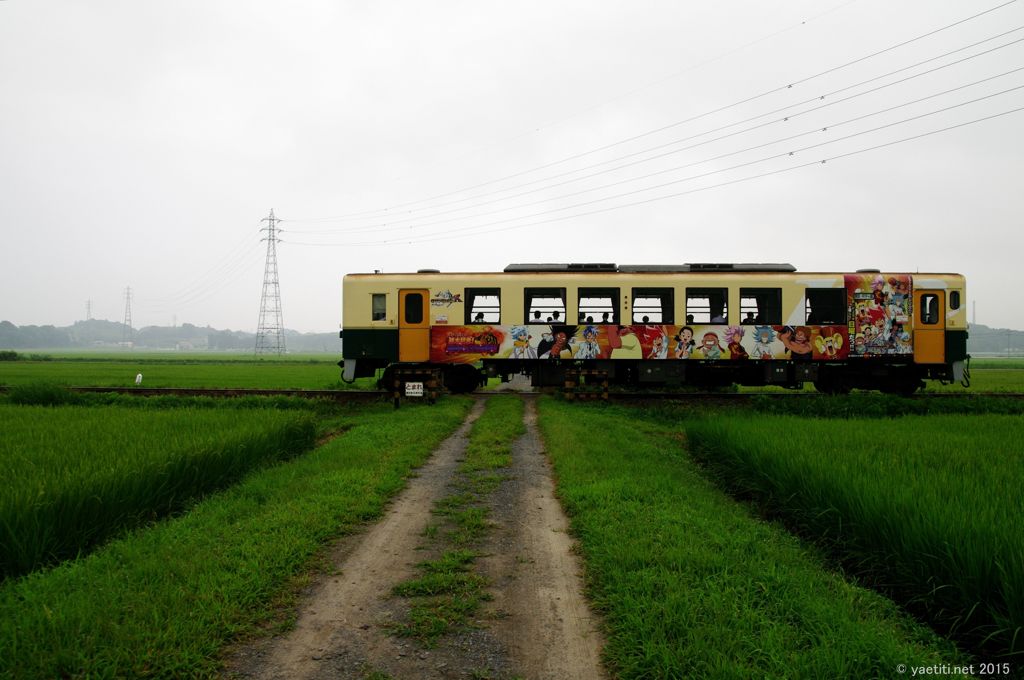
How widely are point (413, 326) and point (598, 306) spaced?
532 cm

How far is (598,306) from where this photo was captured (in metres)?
15.5

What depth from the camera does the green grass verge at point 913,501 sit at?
137 inches

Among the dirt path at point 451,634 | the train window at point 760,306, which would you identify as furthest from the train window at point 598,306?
the dirt path at point 451,634

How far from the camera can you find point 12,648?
3033mm

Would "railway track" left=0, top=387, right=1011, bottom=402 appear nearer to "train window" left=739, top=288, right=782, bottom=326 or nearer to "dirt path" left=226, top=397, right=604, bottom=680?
"train window" left=739, top=288, right=782, bottom=326

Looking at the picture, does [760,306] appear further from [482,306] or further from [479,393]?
[479,393]

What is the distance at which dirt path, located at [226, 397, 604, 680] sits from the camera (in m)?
3.15

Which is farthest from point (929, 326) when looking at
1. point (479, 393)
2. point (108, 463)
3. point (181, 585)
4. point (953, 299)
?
point (108, 463)

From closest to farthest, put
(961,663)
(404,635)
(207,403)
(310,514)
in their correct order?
(961,663)
(404,635)
(310,514)
(207,403)

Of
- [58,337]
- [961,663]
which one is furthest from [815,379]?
[58,337]

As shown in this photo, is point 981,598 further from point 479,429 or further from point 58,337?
point 58,337

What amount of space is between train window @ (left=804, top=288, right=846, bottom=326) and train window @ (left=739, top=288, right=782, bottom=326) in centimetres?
82

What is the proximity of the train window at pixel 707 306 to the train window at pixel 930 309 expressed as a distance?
5.66 m

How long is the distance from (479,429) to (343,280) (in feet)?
24.2
